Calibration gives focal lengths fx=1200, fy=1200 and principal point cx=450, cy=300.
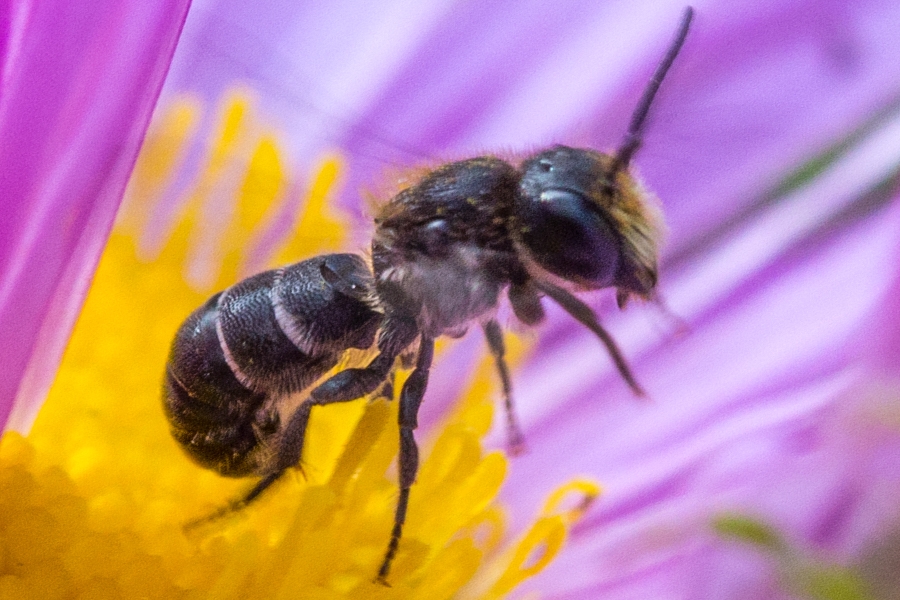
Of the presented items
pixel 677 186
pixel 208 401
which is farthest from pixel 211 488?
pixel 677 186

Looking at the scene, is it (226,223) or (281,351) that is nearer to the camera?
(281,351)

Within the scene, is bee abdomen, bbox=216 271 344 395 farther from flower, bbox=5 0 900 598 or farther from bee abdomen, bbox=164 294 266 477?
flower, bbox=5 0 900 598

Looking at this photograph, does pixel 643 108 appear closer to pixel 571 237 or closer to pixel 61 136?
pixel 571 237

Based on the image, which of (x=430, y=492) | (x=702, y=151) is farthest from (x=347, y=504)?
(x=702, y=151)

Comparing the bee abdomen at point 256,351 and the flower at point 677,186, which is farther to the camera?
the flower at point 677,186

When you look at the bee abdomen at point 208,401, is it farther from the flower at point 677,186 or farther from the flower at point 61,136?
the flower at point 677,186

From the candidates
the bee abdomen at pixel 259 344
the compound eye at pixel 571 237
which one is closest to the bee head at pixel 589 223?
the compound eye at pixel 571 237

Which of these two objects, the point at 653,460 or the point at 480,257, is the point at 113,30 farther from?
the point at 653,460
